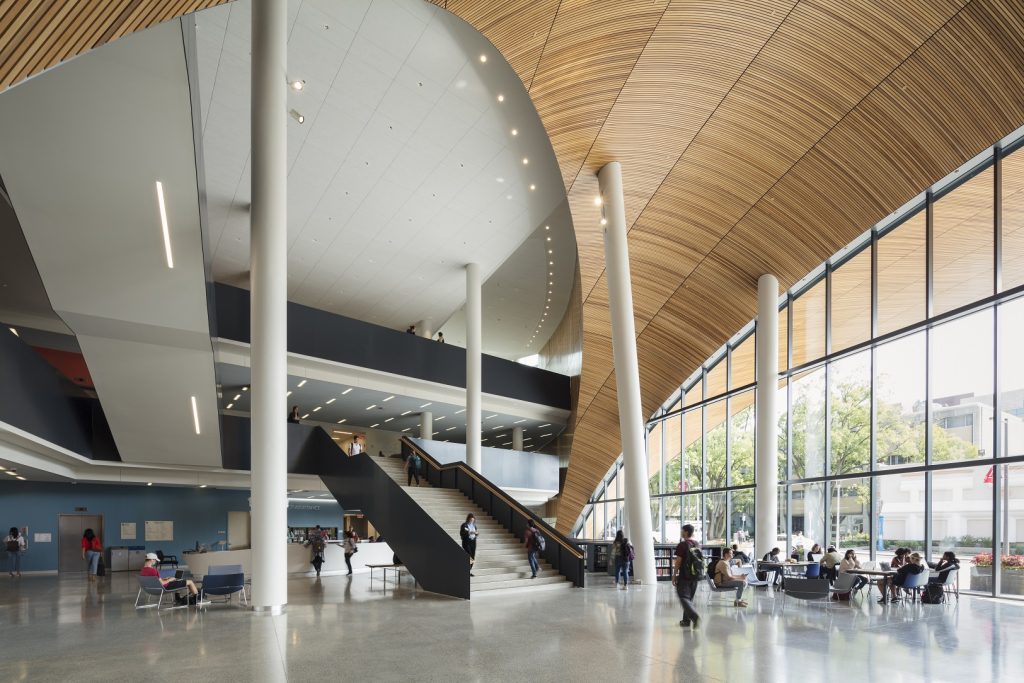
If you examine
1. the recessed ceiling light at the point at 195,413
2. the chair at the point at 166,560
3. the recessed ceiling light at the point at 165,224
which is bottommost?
the chair at the point at 166,560

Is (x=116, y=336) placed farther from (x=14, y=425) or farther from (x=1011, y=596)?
(x=1011, y=596)

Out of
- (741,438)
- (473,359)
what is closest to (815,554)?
(741,438)

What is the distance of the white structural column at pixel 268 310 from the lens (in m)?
10.3

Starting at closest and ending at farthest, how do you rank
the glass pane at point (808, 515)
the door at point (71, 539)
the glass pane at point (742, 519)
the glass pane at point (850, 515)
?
the glass pane at point (850, 515), the glass pane at point (808, 515), the glass pane at point (742, 519), the door at point (71, 539)

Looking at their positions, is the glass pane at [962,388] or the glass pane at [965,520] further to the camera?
the glass pane at [962,388]

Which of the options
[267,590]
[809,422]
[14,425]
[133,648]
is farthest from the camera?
[809,422]

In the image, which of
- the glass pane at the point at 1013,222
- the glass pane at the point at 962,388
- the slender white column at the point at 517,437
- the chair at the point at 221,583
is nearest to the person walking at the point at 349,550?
the chair at the point at 221,583

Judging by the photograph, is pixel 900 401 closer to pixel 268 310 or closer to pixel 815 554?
pixel 815 554

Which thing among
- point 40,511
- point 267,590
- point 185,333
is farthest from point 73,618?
point 40,511

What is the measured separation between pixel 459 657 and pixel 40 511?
20.9 m

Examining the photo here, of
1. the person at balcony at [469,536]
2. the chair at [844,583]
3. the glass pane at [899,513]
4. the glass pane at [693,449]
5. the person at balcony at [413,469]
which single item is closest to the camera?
the chair at [844,583]

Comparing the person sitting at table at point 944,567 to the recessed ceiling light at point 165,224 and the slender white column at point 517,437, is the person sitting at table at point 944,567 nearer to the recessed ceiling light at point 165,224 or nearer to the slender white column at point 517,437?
the recessed ceiling light at point 165,224

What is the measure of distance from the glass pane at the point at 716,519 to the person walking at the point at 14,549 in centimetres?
2012

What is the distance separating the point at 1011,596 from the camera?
12.1m
